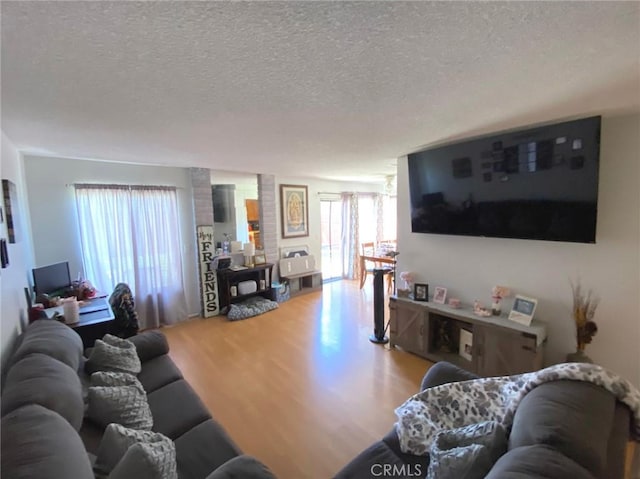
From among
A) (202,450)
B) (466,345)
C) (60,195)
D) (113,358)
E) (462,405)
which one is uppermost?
(60,195)

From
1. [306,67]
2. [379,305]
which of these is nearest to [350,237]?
[379,305]

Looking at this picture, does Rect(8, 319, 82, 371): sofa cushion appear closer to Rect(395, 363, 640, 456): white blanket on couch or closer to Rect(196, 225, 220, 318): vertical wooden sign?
Rect(395, 363, 640, 456): white blanket on couch

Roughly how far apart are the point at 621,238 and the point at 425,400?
1.94 meters

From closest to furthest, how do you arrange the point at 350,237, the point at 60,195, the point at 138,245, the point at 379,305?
the point at 60,195, the point at 379,305, the point at 138,245, the point at 350,237

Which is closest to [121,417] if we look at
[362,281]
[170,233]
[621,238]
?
[170,233]

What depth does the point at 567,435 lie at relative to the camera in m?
0.92

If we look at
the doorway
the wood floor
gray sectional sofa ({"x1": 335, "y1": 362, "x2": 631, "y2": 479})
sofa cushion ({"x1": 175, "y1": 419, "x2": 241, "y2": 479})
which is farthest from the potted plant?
the doorway

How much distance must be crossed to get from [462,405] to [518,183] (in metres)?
1.77

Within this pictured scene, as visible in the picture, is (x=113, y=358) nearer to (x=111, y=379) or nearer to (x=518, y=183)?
(x=111, y=379)

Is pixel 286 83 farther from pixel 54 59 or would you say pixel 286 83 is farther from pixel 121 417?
pixel 121 417

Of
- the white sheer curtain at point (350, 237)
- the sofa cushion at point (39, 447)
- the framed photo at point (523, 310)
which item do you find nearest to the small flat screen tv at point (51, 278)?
the sofa cushion at point (39, 447)

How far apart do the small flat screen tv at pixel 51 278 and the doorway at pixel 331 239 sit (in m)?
4.09

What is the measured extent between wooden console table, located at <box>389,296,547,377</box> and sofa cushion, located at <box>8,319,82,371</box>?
109 inches

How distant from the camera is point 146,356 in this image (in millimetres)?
2232
